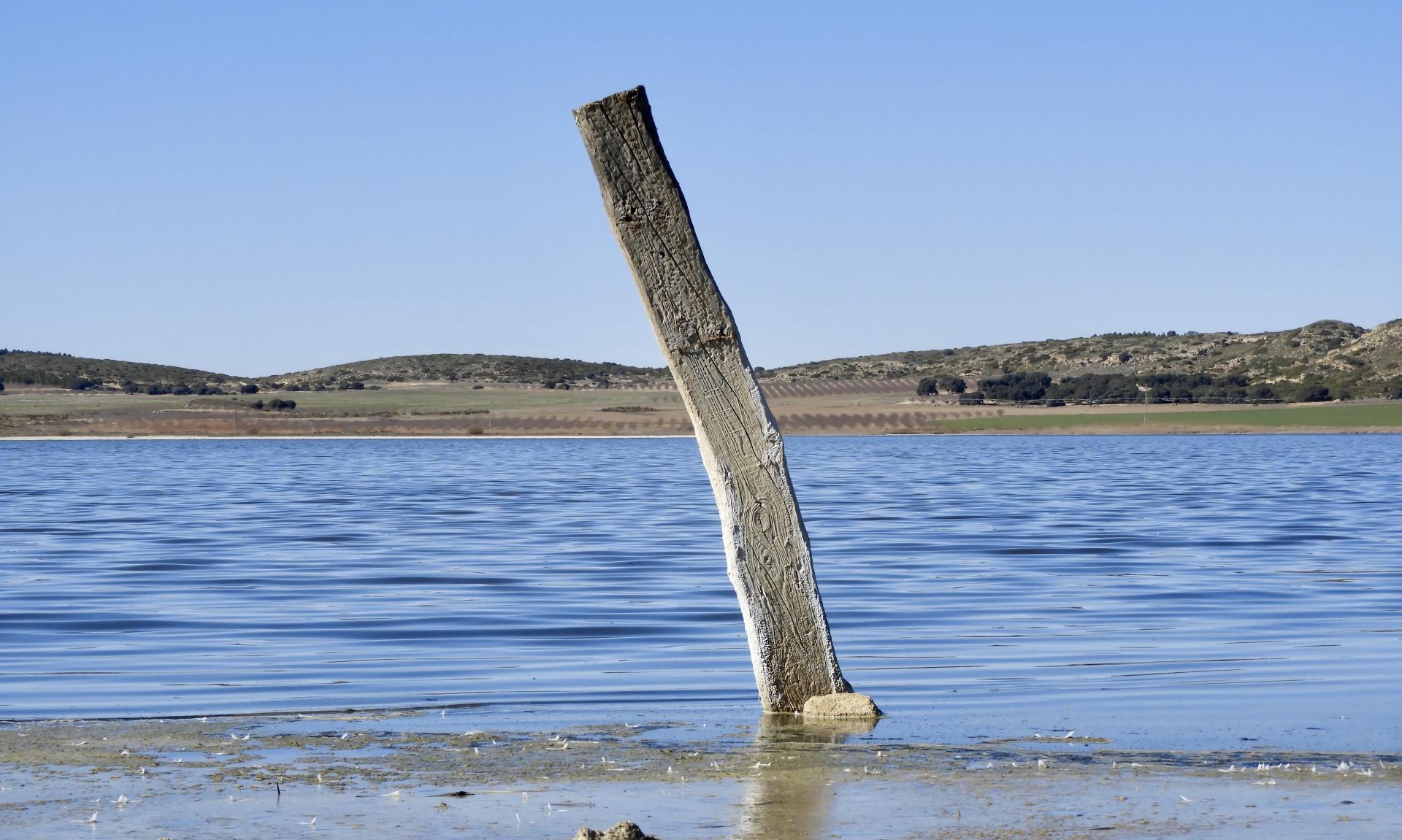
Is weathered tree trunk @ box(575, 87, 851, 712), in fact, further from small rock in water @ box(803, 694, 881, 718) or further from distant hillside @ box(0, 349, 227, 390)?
distant hillside @ box(0, 349, 227, 390)

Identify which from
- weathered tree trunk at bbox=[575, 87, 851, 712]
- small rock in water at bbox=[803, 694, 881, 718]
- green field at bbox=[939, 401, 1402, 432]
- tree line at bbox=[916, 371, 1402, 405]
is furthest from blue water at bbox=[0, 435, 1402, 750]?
tree line at bbox=[916, 371, 1402, 405]

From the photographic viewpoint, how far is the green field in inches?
4107

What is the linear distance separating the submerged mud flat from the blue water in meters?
0.78

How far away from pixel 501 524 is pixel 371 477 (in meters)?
22.5

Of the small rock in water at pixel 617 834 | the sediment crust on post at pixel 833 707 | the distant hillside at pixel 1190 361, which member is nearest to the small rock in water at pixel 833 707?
the sediment crust on post at pixel 833 707

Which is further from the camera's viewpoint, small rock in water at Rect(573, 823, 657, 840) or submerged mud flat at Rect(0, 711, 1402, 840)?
Answer: submerged mud flat at Rect(0, 711, 1402, 840)

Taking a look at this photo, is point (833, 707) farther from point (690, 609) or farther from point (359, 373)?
point (359, 373)

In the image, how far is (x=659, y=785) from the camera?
7066 millimetres

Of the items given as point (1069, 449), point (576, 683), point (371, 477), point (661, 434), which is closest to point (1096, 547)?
point (576, 683)

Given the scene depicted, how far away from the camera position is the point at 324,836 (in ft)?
19.7

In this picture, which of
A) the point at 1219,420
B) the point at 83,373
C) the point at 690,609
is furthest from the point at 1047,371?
the point at 690,609

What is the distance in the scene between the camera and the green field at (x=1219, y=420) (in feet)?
342

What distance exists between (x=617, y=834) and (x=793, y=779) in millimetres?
1562

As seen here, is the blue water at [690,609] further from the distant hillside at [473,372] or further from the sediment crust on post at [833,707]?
the distant hillside at [473,372]
